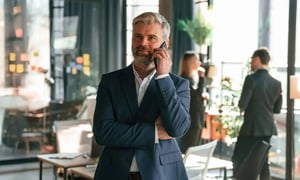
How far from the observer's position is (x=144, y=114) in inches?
81.6

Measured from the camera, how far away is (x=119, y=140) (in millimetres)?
2018

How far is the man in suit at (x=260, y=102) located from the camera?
5.41m

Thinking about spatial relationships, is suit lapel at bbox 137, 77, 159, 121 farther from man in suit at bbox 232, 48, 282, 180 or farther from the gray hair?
man in suit at bbox 232, 48, 282, 180

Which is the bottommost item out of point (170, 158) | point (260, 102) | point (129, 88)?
point (260, 102)

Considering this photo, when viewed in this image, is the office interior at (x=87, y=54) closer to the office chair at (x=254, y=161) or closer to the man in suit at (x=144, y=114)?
the office chair at (x=254, y=161)

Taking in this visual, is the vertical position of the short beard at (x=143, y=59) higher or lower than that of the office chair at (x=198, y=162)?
higher

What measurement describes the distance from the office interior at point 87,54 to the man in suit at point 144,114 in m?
4.02

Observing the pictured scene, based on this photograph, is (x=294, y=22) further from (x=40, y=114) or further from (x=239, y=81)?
(x=40, y=114)

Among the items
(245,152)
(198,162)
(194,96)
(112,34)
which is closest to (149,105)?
(198,162)

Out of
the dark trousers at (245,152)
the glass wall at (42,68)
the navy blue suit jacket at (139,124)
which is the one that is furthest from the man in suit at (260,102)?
the navy blue suit jacket at (139,124)

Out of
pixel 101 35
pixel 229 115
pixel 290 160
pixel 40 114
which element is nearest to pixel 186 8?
pixel 101 35

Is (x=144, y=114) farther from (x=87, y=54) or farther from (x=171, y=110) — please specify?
(x=87, y=54)

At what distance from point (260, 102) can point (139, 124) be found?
12.1ft

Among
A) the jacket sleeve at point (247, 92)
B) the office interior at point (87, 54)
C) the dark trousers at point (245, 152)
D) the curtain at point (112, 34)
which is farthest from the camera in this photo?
the curtain at point (112, 34)
